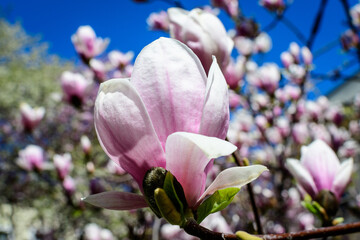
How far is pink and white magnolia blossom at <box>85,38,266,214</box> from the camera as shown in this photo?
0.34 meters

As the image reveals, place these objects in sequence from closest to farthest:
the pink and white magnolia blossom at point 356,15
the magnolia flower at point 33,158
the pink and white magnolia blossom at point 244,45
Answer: the magnolia flower at point 33,158 → the pink and white magnolia blossom at point 244,45 → the pink and white magnolia blossom at point 356,15

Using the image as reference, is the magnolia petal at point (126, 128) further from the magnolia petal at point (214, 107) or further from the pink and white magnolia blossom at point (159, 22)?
the pink and white magnolia blossom at point (159, 22)

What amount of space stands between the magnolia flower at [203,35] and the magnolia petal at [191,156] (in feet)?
0.64

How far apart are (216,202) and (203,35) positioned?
0.85ft

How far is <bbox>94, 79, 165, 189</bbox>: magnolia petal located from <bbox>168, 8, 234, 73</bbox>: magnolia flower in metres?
0.18

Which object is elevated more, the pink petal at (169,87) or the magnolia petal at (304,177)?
the pink petal at (169,87)

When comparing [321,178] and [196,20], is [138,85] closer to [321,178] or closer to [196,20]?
[196,20]

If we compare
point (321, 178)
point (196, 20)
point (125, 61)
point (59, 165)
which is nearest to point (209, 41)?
point (196, 20)

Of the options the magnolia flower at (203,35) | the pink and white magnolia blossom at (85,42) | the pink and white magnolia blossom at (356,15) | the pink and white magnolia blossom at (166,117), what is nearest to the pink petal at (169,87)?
the pink and white magnolia blossom at (166,117)

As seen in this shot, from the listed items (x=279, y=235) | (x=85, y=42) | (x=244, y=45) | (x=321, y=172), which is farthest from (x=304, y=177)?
(x=244, y=45)

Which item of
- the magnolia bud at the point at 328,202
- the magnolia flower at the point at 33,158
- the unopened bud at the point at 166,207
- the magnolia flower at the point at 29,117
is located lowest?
the magnolia bud at the point at 328,202

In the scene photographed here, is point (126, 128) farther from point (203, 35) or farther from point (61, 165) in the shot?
point (61, 165)

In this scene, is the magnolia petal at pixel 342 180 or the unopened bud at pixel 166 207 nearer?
the unopened bud at pixel 166 207

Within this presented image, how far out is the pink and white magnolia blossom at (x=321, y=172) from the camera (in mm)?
617
